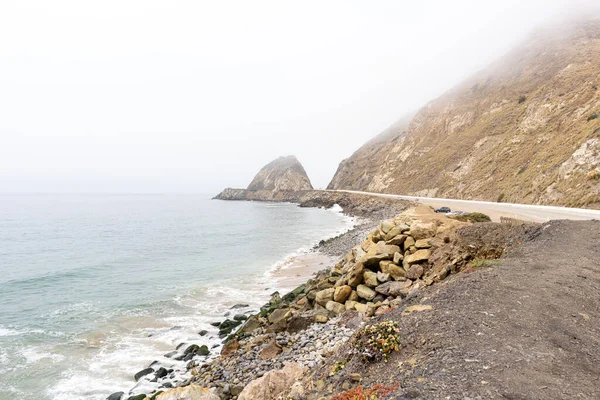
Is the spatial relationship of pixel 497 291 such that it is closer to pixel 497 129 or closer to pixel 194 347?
pixel 194 347

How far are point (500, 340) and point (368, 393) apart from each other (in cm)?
303

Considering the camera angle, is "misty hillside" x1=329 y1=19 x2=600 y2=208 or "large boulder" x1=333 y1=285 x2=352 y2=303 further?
"misty hillside" x1=329 y1=19 x2=600 y2=208

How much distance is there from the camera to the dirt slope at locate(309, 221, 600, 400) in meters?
5.17

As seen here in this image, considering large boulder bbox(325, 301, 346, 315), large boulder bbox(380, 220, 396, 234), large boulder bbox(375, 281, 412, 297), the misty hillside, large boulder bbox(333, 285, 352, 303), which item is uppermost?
the misty hillside

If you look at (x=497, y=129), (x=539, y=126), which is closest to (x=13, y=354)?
→ (x=539, y=126)

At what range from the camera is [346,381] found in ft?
21.9

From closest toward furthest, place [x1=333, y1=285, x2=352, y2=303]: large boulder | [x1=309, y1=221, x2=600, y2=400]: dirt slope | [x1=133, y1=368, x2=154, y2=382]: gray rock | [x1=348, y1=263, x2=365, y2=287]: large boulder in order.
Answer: [x1=309, y1=221, x2=600, y2=400]: dirt slope < [x1=133, y1=368, x2=154, y2=382]: gray rock < [x1=333, y1=285, x2=352, y2=303]: large boulder < [x1=348, y1=263, x2=365, y2=287]: large boulder

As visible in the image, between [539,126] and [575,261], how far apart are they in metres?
57.0

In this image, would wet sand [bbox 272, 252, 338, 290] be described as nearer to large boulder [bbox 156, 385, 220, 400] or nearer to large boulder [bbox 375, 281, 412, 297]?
large boulder [bbox 375, 281, 412, 297]

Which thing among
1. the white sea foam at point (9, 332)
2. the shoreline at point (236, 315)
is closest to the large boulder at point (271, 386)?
the shoreline at point (236, 315)

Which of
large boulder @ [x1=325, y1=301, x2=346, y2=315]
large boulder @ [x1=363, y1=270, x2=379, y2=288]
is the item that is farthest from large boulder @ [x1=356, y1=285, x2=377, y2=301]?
large boulder @ [x1=325, y1=301, x2=346, y2=315]

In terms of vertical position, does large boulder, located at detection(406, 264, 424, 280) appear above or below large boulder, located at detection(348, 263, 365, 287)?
above

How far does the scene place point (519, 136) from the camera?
2308 inches

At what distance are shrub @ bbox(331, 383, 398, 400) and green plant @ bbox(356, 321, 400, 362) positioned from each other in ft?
3.36
